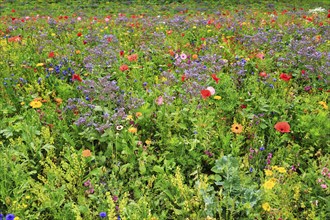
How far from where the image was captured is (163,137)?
12.5 ft

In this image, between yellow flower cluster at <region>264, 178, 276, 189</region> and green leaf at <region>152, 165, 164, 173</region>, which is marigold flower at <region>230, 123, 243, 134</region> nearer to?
yellow flower cluster at <region>264, 178, 276, 189</region>

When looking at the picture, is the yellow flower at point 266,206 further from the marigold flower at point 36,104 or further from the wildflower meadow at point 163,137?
the marigold flower at point 36,104

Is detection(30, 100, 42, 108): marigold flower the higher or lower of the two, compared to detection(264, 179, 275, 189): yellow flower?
higher

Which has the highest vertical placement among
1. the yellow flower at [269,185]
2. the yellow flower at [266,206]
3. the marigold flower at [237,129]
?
the marigold flower at [237,129]

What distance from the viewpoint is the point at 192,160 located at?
11.3 ft

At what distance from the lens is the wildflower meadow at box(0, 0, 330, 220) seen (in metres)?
2.93

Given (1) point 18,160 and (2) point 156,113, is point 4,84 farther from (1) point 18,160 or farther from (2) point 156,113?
(2) point 156,113

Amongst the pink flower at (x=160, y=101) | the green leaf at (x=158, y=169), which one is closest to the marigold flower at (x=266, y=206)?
the green leaf at (x=158, y=169)

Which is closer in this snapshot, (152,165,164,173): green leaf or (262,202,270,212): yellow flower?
(262,202,270,212): yellow flower

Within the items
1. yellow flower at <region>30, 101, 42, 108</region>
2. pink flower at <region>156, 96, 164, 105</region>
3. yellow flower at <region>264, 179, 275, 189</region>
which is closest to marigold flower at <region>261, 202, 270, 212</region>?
yellow flower at <region>264, 179, 275, 189</region>

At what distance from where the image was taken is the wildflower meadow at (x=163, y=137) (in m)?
2.93

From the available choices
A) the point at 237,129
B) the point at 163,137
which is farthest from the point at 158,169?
the point at 237,129

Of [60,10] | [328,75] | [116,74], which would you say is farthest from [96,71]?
[60,10]

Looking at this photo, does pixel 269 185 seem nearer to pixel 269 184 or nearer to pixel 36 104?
pixel 269 184
